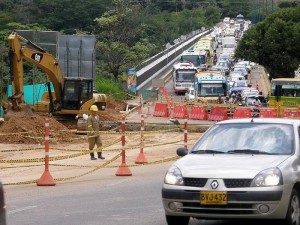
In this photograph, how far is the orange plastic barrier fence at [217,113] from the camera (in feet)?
150

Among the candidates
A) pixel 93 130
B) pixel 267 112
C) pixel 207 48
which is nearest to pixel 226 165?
pixel 93 130

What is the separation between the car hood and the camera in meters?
10.9

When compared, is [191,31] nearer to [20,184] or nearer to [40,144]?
[40,144]

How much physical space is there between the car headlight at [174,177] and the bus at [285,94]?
116ft

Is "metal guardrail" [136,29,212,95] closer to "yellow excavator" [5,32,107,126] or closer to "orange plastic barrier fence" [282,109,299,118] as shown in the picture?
"orange plastic barrier fence" [282,109,299,118]

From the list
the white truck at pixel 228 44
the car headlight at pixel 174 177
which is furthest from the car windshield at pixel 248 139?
the white truck at pixel 228 44

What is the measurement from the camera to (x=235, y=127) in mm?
12477

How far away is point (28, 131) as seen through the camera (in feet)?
114

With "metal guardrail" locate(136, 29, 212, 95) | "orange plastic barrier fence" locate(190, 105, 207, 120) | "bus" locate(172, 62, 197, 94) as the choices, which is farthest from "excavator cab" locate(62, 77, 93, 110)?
"bus" locate(172, 62, 197, 94)

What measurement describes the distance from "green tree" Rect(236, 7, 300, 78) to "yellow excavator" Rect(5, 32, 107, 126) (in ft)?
107

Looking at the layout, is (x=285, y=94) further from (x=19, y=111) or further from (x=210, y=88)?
(x=19, y=111)

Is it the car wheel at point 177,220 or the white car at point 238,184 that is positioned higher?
the white car at point 238,184

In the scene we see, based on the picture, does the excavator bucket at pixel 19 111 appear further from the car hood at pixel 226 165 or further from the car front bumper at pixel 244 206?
the car front bumper at pixel 244 206

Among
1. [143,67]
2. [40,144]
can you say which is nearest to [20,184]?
[40,144]
